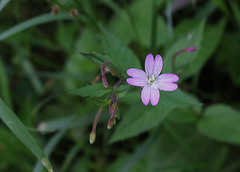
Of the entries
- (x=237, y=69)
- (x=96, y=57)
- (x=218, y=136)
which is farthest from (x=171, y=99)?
(x=237, y=69)

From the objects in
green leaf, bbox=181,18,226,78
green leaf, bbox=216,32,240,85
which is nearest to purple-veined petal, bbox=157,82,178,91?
green leaf, bbox=181,18,226,78

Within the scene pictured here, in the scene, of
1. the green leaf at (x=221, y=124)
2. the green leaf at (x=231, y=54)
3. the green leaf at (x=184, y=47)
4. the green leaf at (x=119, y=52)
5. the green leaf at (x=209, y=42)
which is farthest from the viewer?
the green leaf at (x=231, y=54)

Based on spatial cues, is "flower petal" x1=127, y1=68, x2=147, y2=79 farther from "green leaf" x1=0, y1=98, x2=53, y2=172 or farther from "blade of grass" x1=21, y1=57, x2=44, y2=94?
"blade of grass" x1=21, y1=57, x2=44, y2=94

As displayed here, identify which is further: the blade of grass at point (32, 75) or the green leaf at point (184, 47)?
the blade of grass at point (32, 75)

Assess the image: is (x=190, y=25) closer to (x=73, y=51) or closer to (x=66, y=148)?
(x=73, y=51)

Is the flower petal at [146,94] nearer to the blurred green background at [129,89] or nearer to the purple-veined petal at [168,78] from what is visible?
the purple-veined petal at [168,78]

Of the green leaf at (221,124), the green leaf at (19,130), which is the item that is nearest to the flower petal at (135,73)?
the green leaf at (19,130)

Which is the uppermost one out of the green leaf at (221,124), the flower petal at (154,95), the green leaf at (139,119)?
the flower petal at (154,95)
